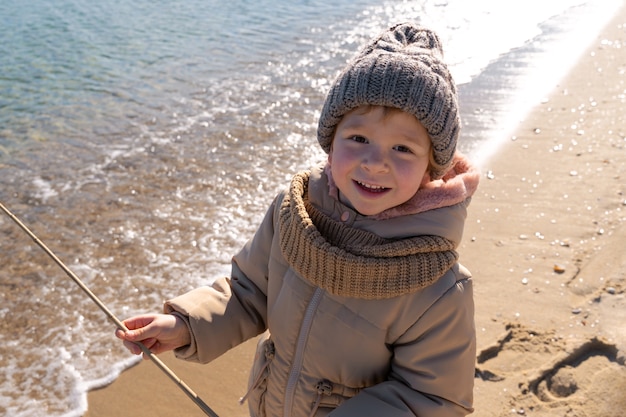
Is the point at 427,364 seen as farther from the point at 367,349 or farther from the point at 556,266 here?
the point at 556,266

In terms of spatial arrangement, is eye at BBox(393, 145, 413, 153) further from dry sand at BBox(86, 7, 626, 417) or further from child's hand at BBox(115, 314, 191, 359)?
dry sand at BBox(86, 7, 626, 417)

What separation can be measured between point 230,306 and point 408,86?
98 centimetres

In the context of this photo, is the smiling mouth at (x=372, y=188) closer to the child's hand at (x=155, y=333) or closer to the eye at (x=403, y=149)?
the eye at (x=403, y=149)

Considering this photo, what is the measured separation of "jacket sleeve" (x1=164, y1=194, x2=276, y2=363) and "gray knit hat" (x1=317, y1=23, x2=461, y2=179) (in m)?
0.55

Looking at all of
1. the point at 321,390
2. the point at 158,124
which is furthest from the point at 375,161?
the point at 158,124

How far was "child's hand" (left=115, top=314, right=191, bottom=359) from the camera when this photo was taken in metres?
2.18

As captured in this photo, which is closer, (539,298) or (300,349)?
(300,349)

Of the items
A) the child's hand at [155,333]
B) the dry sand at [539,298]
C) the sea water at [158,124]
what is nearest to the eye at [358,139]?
the child's hand at [155,333]

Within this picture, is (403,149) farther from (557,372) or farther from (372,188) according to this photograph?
(557,372)

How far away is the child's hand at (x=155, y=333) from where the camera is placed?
2.18 m

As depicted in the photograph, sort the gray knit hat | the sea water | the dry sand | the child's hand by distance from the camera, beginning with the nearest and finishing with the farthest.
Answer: the gray knit hat → the child's hand → the dry sand → the sea water

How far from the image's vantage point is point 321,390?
2.11m

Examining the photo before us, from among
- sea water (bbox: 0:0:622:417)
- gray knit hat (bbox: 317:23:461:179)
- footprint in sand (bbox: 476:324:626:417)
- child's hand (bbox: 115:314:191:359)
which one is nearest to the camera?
gray knit hat (bbox: 317:23:461:179)

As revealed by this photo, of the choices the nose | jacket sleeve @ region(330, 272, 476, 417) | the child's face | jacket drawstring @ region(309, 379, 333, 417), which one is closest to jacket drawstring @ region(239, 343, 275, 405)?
jacket drawstring @ region(309, 379, 333, 417)
